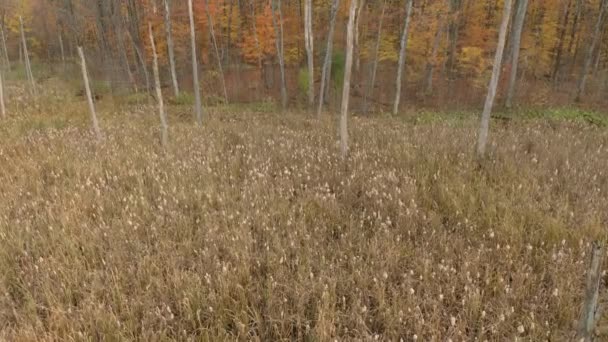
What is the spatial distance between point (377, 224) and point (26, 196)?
5.94m

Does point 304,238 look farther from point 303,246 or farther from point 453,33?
point 453,33

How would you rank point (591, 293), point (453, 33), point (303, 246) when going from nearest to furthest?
point (591, 293) < point (303, 246) < point (453, 33)

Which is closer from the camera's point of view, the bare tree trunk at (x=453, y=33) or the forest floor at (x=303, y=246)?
the forest floor at (x=303, y=246)

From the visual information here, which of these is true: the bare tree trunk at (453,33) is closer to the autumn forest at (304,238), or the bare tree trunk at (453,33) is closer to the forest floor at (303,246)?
the autumn forest at (304,238)

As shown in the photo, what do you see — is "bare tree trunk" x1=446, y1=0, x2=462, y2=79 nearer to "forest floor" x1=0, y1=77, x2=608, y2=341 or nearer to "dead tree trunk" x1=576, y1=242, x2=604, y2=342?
"forest floor" x1=0, y1=77, x2=608, y2=341

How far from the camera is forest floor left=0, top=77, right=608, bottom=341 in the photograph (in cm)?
297

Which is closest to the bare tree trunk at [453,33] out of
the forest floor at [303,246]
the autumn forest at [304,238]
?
the autumn forest at [304,238]

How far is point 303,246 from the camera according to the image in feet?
13.7

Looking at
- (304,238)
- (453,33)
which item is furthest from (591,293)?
(453,33)

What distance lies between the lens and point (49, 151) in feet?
25.9

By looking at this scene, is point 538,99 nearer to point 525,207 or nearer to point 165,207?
point 525,207

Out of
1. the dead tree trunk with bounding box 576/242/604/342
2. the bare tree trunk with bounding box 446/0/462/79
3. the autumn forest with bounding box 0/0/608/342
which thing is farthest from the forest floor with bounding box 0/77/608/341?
the bare tree trunk with bounding box 446/0/462/79

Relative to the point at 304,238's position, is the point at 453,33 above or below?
above

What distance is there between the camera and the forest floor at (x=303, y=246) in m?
2.97
